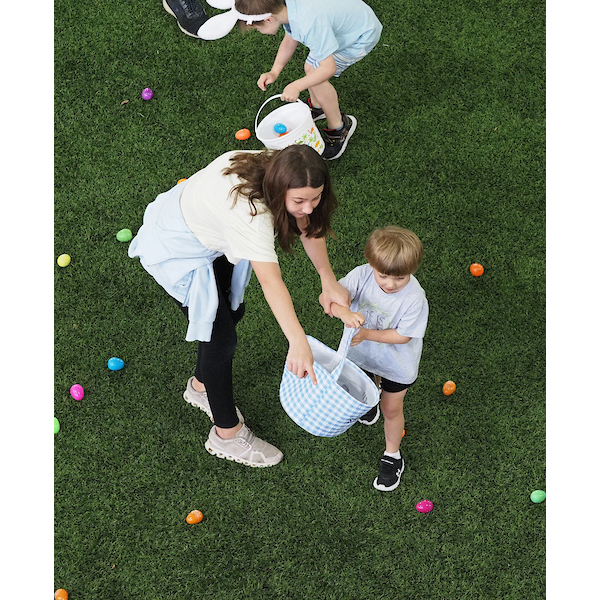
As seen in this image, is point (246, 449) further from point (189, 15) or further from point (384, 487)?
point (189, 15)

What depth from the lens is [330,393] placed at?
6.94 ft

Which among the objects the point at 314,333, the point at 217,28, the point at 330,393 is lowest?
the point at 314,333

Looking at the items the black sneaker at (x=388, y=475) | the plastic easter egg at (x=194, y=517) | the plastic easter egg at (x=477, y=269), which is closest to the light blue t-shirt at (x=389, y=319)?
the black sneaker at (x=388, y=475)

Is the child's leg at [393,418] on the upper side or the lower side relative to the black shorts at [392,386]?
lower

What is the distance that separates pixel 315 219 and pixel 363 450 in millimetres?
1200

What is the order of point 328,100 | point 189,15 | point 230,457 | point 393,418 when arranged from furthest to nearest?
point 189,15
point 328,100
point 230,457
point 393,418

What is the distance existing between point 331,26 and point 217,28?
108 centimetres

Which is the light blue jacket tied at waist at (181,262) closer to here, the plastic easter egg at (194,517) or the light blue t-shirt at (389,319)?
the light blue t-shirt at (389,319)

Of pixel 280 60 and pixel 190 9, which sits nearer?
pixel 280 60

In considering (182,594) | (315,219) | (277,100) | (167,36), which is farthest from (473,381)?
(167,36)

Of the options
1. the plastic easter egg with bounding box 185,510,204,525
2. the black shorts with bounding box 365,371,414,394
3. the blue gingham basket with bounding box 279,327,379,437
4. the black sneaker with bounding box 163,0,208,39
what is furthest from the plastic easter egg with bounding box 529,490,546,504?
the black sneaker with bounding box 163,0,208,39

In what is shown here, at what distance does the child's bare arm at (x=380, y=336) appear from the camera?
2.16 m

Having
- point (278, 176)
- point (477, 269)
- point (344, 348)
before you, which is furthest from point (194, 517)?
point (477, 269)

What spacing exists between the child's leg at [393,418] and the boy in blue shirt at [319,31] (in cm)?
145
